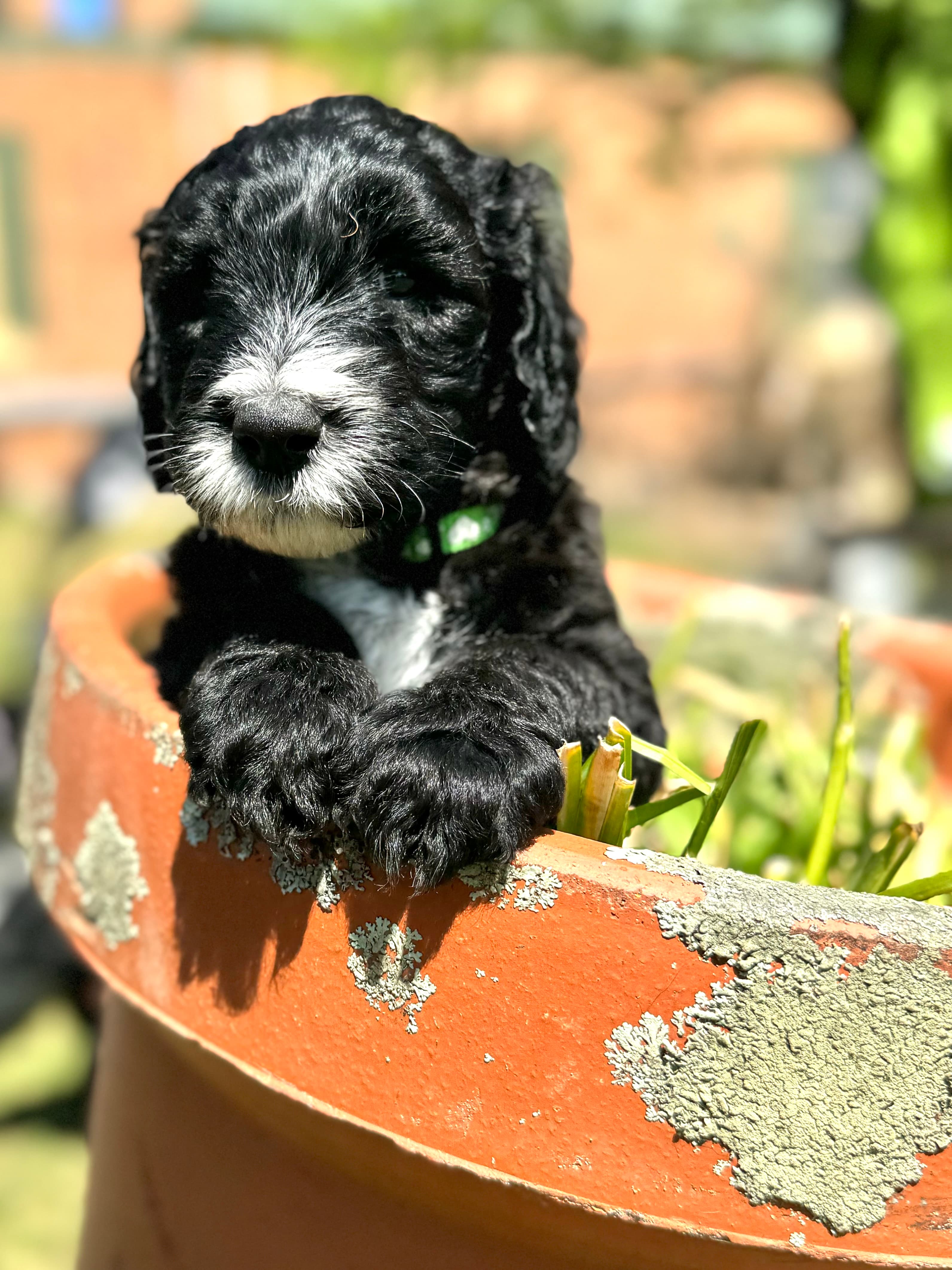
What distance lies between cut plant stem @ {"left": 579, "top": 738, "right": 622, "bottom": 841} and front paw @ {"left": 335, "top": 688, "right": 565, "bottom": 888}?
67mm

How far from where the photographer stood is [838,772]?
1.89 meters

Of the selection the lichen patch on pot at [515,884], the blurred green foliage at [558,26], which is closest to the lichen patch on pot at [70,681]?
the lichen patch on pot at [515,884]

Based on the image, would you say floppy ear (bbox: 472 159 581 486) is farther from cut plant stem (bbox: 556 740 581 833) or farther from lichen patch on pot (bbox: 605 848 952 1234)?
lichen patch on pot (bbox: 605 848 952 1234)

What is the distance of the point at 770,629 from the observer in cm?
318

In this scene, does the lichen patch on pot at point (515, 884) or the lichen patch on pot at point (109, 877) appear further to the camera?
the lichen patch on pot at point (109, 877)

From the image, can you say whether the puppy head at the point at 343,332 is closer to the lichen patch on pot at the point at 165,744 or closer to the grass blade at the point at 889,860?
the lichen patch on pot at the point at 165,744

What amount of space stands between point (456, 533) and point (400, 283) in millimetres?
436

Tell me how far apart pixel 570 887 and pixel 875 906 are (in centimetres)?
36

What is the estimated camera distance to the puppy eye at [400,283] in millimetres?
1764

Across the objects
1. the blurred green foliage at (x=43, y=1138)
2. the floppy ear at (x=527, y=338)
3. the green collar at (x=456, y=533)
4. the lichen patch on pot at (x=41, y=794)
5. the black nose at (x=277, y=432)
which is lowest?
the blurred green foliage at (x=43, y=1138)

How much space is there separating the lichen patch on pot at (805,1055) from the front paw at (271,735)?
1.56 feet

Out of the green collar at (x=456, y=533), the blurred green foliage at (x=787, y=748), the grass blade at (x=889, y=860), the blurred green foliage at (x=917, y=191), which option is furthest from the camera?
the blurred green foliage at (x=917, y=191)

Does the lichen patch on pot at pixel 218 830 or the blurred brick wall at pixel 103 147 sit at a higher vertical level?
the blurred brick wall at pixel 103 147

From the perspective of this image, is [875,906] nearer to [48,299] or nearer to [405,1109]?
[405,1109]
